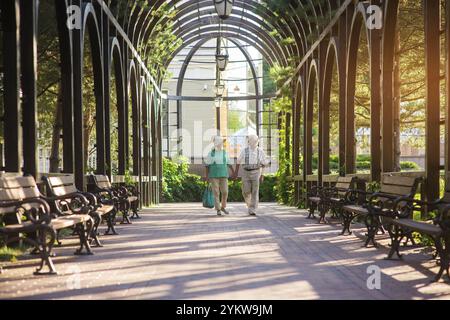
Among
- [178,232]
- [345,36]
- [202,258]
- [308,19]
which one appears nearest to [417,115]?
[308,19]

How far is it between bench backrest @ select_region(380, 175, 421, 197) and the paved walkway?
2.19 feet

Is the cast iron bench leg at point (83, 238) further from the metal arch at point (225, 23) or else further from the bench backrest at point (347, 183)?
the metal arch at point (225, 23)

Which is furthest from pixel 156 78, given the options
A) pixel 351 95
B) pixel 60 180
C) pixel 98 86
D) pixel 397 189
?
pixel 397 189

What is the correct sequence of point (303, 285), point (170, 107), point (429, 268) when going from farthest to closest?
1. point (170, 107)
2. point (429, 268)
3. point (303, 285)

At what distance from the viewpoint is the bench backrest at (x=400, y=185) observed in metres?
8.04

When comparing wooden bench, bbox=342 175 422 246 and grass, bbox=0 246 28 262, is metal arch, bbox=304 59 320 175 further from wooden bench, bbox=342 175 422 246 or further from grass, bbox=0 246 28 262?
grass, bbox=0 246 28 262

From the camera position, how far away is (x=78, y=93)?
11539 millimetres

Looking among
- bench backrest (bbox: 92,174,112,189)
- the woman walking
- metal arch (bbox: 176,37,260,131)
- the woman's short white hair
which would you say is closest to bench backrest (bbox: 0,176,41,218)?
bench backrest (bbox: 92,174,112,189)

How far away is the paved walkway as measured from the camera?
17.3 ft

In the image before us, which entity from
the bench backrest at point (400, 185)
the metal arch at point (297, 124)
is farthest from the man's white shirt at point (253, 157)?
the metal arch at point (297, 124)

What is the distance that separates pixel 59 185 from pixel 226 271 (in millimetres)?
3361

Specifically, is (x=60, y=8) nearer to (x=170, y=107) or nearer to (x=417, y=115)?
(x=417, y=115)

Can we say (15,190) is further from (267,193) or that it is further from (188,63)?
(188,63)
